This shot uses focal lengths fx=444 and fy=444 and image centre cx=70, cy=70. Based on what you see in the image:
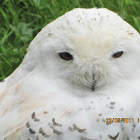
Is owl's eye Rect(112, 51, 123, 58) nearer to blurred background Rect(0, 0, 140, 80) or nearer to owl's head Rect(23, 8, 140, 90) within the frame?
owl's head Rect(23, 8, 140, 90)

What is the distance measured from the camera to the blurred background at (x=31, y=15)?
154 inches

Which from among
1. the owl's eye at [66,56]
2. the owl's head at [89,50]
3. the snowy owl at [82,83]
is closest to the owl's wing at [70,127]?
the snowy owl at [82,83]

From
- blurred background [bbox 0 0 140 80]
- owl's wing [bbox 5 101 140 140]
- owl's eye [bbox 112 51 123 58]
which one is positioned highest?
owl's eye [bbox 112 51 123 58]

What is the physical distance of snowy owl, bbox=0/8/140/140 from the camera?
218cm

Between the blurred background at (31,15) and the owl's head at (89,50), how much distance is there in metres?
1.49

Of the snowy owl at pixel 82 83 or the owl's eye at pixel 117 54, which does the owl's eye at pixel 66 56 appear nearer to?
the snowy owl at pixel 82 83

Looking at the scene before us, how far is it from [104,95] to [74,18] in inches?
17.0

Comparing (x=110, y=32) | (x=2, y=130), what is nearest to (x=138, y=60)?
(x=110, y=32)

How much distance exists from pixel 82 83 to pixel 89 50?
0.71ft

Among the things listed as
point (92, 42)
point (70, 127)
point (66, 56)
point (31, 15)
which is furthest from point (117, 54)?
point (31, 15)

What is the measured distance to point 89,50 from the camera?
2150mm

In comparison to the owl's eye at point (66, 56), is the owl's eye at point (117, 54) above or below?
below
